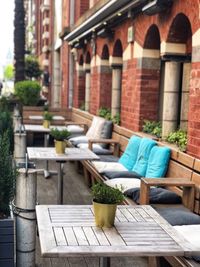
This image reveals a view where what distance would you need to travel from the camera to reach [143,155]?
6.71 meters

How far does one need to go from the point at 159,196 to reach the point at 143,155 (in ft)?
5.52

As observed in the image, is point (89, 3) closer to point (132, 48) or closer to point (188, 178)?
point (132, 48)

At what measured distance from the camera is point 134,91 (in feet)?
26.8

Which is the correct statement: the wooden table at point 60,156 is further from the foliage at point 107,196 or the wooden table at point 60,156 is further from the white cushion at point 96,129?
the foliage at point 107,196

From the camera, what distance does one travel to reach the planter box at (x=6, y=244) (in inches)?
147

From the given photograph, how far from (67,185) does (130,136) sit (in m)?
1.35

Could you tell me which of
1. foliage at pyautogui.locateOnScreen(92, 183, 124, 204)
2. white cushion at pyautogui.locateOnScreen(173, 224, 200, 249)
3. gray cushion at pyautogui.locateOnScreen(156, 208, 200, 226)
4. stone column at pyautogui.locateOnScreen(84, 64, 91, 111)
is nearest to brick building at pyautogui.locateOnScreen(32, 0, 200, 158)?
Answer: stone column at pyautogui.locateOnScreen(84, 64, 91, 111)

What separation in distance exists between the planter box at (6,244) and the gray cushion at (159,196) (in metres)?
1.67

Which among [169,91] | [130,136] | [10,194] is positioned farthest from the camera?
[130,136]

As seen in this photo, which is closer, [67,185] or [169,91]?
[169,91]

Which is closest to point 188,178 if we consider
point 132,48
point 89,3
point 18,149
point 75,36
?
point 18,149

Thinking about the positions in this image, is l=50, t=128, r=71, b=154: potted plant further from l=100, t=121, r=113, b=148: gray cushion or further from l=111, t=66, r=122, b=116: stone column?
l=111, t=66, r=122, b=116: stone column

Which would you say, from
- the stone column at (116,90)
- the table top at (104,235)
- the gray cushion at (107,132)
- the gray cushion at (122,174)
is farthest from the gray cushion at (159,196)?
the stone column at (116,90)

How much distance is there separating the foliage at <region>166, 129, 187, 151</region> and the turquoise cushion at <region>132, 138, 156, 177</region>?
0.26 meters
